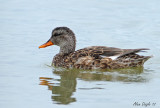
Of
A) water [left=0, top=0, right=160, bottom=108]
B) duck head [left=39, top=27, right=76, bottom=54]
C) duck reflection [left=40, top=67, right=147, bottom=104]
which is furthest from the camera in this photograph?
duck head [left=39, top=27, right=76, bottom=54]

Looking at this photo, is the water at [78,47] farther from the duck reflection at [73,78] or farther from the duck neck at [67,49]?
the duck neck at [67,49]

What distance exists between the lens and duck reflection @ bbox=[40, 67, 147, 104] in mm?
10533

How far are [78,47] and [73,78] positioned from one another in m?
3.67

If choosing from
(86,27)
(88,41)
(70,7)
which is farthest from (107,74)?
(70,7)

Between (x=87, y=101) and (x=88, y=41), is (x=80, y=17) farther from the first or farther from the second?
(x=87, y=101)

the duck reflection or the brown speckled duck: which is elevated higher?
the brown speckled duck

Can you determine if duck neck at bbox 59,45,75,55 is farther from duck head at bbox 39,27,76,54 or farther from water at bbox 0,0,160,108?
water at bbox 0,0,160,108

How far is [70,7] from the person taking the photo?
20953 millimetres

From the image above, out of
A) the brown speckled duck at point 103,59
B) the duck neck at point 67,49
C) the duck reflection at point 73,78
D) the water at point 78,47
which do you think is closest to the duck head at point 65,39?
the duck neck at point 67,49

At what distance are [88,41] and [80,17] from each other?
3.33 meters

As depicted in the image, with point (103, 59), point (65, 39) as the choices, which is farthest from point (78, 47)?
point (103, 59)

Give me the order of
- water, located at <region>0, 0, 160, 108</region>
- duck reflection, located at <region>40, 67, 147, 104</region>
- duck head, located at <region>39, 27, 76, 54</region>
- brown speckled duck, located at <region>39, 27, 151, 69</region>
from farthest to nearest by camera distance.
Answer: duck head, located at <region>39, 27, 76, 54</region> < brown speckled duck, located at <region>39, 27, 151, 69</region> < duck reflection, located at <region>40, 67, 147, 104</region> < water, located at <region>0, 0, 160, 108</region>

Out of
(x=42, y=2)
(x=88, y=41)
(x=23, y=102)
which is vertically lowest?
(x=23, y=102)

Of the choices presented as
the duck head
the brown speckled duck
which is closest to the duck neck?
the duck head
